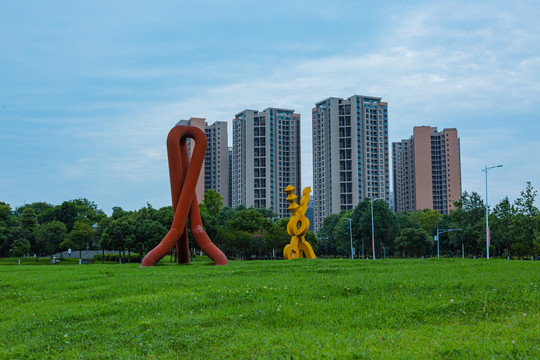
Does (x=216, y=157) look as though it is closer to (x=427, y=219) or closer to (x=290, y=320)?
(x=427, y=219)

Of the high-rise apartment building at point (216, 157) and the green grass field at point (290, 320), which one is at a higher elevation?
the high-rise apartment building at point (216, 157)

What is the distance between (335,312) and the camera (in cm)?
962

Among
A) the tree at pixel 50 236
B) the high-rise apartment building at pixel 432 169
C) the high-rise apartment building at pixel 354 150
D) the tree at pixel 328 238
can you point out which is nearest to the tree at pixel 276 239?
the tree at pixel 328 238

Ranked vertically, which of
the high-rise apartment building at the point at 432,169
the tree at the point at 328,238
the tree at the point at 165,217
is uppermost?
the high-rise apartment building at the point at 432,169

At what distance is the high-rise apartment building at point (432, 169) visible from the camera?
113750 mm

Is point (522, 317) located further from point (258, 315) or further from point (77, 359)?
point (77, 359)

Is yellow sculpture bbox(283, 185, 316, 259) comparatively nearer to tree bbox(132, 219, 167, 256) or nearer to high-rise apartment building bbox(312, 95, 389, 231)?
tree bbox(132, 219, 167, 256)

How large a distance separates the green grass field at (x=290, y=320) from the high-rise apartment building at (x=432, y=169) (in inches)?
4118

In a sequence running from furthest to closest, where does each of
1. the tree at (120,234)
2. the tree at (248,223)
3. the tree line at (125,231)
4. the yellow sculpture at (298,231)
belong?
the tree at (248,223) → the tree line at (125,231) → the tree at (120,234) → the yellow sculpture at (298,231)

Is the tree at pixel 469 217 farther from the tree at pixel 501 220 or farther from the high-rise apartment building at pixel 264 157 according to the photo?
the high-rise apartment building at pixel 264 157

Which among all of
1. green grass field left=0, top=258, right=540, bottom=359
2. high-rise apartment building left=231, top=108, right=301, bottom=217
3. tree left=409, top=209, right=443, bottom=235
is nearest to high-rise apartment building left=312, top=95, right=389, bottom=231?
high-rise apartment building left=231, top=108, right=301, bottom=217

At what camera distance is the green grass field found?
24.2ft

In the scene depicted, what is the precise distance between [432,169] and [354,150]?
26184 mm

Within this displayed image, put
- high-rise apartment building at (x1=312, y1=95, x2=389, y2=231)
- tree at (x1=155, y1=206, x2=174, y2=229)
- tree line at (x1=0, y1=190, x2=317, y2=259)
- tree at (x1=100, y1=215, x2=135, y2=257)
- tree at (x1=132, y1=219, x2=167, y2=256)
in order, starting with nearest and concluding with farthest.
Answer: tree at (x1=132, y1=219, x2=167, y2=256)
tree at (x1=100, y1=215, x2=135, y2=257)
tree line at (x1=0, y1=190, x2=317, y2=259)
tree at (x1=155, y1=206, x2=174, y2=229)
high-rise apartment building at (x1=312, y1=95, x2=389, y2=231)
